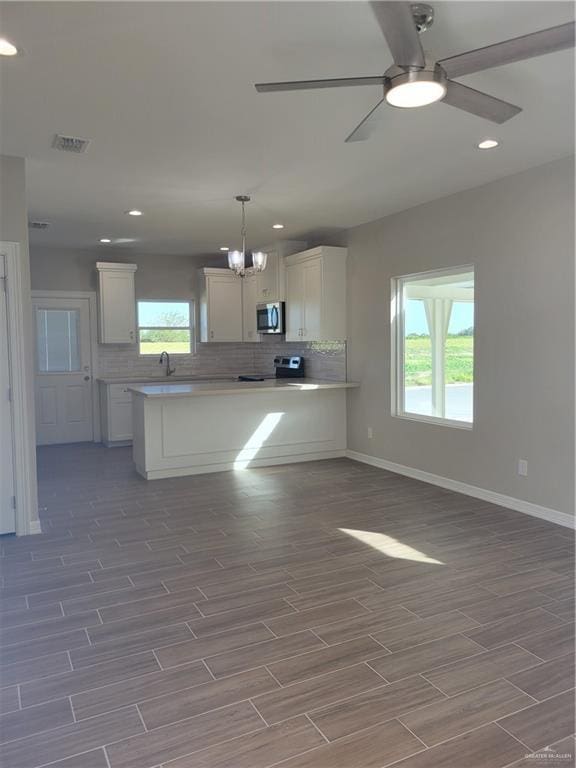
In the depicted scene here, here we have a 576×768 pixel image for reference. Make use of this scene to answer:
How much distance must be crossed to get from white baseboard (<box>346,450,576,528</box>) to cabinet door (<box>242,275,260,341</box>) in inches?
104

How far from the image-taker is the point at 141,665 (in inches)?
93.4

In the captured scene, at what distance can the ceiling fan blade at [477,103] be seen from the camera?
219 cm

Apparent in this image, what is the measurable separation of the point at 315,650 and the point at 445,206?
160 inches

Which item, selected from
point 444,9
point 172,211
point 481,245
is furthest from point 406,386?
point 444,9

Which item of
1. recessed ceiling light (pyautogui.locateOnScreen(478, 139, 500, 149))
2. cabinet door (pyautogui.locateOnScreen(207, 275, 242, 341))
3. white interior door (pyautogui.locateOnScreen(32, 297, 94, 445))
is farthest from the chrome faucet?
A: recessed ceiling light (pyautogui.locateOnScreen(478, 139, 500, 149))

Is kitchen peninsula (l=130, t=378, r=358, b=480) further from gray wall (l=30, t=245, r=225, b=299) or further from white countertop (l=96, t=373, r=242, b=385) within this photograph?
gray wall (l=30, t=245, r=225, b=299)

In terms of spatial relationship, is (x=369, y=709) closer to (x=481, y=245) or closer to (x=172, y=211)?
(x=481, y=245)

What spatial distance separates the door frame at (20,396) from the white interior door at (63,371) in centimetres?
389

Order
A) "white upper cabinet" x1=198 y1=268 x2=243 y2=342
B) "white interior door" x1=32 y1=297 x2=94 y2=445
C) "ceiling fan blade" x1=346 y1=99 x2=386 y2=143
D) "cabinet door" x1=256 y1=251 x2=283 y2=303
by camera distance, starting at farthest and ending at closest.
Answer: "white upper cabinet" x1=198 y1=268 x2=243 y2=342 < "white interior door" x1=32 y1=297 x2=94 y2=445 < "cabinet door" x1=256 y1=251 x2=283 y2=303 < "ceiling fan blade" x1=346 y1=99 x2=386 y2=143

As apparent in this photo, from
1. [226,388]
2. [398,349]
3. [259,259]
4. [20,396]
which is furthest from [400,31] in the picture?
[226,388]

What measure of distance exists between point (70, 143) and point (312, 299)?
353 centimetres

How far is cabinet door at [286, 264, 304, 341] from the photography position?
6.86m

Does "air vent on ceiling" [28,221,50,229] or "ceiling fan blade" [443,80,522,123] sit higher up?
"air vent on ceiling" [28,221,50,229]

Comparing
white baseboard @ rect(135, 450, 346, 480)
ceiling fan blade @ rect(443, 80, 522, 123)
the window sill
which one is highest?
ceiling fan blade @ rect(443, 80, 522, 123)
